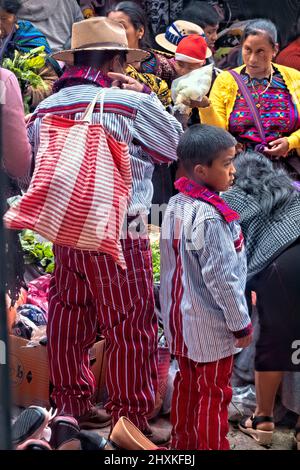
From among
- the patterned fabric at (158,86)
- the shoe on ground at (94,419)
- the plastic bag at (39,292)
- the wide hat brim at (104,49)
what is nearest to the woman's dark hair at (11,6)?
the patterned fabric at (158,86)

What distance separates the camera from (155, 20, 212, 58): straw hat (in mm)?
5031

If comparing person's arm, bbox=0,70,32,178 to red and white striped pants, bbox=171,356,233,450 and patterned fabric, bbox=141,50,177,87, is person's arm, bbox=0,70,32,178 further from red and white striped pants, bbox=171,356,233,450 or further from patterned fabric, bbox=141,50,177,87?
patterned fabric, bbox=141,50,177,87

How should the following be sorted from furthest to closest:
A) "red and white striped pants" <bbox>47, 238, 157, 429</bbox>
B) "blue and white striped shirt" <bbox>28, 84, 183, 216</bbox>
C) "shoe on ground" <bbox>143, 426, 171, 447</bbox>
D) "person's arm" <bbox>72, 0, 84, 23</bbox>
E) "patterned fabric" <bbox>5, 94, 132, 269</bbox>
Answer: "person's arm" <bbox>72, 0, 84, 23</bbox>
"shoe on ground" <bbox>143, 426, 171, 447</bbox>
"red and white striped pants" <bbox>47, 238, 157, 429</bbox>
"blue and white striped shirt" <bbox>28, 84, 183, 216</bbox>
"patterned fabric" <bbox>5, 94, 132, 269</bbox>

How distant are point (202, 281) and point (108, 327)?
0.48 meters

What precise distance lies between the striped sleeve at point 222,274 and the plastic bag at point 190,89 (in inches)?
37.1

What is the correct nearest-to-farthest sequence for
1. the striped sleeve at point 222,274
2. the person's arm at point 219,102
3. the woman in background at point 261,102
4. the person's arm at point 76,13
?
the striped sleeve at point 222,274 < the person's arm at point 219,102 < the woman in background at point 261,102 < the person's arm at point 76,13

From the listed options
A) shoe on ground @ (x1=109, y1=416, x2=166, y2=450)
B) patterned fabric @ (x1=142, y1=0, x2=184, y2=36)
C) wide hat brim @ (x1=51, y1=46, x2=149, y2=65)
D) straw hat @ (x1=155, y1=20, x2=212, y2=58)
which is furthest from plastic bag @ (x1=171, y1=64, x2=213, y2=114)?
shoe on ground @ (x1=109, y1=416, x2=166, y2=450)

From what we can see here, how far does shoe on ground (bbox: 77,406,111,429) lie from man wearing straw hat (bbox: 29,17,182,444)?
0.39 feet

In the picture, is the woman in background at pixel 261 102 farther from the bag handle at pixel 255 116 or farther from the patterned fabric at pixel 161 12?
the patterned fabric at pixel 161 12

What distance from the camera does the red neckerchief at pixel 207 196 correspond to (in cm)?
321

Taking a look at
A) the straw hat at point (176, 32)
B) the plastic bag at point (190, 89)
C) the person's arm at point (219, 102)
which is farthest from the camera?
the straw hat at point (176, 32)

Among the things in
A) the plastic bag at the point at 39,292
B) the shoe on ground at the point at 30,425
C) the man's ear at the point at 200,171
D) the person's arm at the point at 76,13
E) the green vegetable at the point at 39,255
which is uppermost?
the person's arm at the point at 76,13

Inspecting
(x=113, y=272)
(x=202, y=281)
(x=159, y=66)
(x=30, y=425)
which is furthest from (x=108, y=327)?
(x=159, y=66)

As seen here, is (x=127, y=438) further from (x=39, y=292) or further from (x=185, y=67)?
(x=185, y=67)
